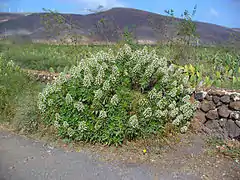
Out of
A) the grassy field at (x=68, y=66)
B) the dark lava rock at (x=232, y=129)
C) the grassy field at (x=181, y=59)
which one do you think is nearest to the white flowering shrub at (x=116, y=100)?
the dark lava rock at (x=232, y=129)

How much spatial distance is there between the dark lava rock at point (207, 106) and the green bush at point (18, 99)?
2906mm

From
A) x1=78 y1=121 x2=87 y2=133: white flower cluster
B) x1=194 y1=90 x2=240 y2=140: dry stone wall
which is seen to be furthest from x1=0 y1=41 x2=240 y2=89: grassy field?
x1=78 y1=121 x2=87 y2=133: white flower cluster

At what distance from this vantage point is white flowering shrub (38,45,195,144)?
4039 mm

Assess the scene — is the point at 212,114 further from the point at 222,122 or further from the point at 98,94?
the point at 98,94

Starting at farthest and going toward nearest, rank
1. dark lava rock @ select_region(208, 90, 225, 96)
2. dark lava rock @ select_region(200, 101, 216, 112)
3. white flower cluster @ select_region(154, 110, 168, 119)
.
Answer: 1. dark lava rock @ select_region(200, 101, 216, 112)
2. dark lava rock @ select_region(208, 90, 225, 96)
3. white flower cluster @ select_region(154, 110, 168, 119)

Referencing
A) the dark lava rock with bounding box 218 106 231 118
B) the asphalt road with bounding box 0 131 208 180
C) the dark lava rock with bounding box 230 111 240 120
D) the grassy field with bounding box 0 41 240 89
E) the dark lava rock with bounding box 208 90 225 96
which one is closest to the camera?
the asphalt road with bounding box 0 131 208 180

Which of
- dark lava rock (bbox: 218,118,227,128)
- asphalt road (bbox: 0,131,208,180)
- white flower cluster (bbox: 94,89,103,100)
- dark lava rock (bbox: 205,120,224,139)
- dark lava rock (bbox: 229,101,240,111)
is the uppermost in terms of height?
white flower cluster (bbox: 94,89,103,100)

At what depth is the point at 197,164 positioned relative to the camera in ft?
12.2

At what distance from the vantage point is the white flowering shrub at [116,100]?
4039 millimetres

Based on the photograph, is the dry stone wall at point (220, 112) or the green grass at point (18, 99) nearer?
the dry stone wall at point (220, 112)

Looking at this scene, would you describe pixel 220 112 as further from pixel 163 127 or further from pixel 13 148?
pixel 13 148

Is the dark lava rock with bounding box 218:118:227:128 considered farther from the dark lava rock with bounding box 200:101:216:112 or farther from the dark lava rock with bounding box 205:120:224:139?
the dark lava rock with bounding box 200:101:216:112

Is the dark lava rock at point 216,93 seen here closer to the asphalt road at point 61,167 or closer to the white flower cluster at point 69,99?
the asphalt road at point 61,167

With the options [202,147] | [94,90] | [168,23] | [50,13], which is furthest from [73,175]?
[50,13]
